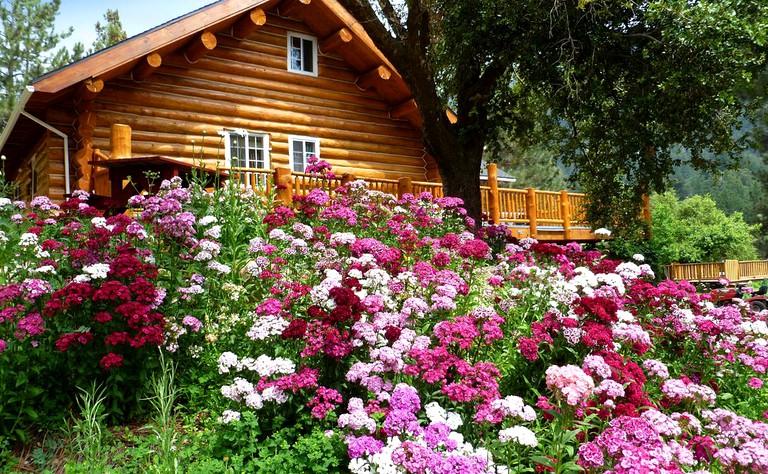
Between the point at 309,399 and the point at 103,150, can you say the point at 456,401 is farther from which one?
the point at 103,150

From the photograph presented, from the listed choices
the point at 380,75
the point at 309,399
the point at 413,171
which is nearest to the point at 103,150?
the point at 380,75

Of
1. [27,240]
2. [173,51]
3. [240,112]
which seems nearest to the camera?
[27,240]

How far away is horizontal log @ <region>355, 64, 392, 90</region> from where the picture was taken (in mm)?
15094

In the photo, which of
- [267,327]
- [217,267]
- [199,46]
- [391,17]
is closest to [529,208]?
[391,17]

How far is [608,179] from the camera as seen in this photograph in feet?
36.4

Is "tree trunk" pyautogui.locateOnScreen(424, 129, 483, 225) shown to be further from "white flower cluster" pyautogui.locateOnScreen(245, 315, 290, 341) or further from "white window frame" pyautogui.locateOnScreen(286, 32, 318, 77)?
"white flower cluster" pyautogui.locateOnScreen(245, 315, 290, 341)

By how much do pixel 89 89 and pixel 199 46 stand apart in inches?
114

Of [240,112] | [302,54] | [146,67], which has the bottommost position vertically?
[240,112]

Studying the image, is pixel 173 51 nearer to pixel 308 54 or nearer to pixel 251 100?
pixel 251 100

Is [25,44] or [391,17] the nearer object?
[391,17]

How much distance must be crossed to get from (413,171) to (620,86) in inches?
295

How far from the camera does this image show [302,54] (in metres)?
15.4

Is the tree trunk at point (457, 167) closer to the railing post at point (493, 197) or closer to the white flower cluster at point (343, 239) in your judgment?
the railing post at point (493, 197)

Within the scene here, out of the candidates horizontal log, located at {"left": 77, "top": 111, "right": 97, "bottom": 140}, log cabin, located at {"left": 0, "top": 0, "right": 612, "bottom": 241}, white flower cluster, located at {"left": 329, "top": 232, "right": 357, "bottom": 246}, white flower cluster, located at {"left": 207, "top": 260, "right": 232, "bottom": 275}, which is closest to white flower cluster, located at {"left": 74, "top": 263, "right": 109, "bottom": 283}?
white flower cluster, located at {"left": 207, "top": 260, "right": 232, "bottom": 275}
